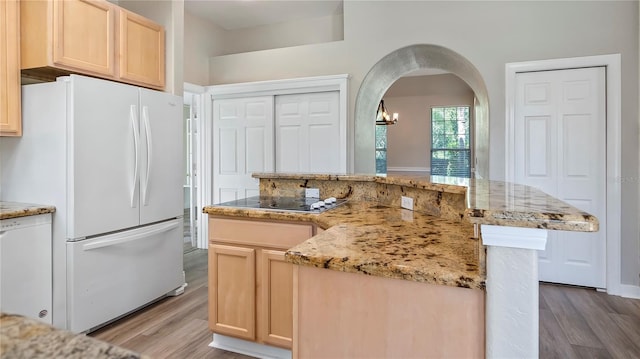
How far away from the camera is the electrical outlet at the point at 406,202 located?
2.15 meters

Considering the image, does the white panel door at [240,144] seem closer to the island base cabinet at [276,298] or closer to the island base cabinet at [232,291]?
the island base cabinet at [232,291]

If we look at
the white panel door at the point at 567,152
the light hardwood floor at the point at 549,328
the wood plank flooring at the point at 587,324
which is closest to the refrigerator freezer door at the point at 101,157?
the light hardwood floor at the point at 549,328

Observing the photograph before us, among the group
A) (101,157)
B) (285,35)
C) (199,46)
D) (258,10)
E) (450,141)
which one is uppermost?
(258,10)

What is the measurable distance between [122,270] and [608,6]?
177 inches

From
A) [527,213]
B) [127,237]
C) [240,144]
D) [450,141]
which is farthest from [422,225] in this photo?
[450,141]

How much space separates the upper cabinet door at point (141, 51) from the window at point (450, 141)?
20.9ft

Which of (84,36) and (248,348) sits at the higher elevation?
(84,36)

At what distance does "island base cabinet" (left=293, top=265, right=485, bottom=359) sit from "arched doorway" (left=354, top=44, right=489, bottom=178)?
9.91 ft

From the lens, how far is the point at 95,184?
8.11ft

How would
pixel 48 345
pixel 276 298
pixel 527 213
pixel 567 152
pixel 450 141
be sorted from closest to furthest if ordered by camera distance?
1. pixel 48 345
2. pixel 527 213
3. pixel 276 298
4. pixel 567 152
5. pixel 450 141

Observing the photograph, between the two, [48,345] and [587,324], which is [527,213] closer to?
[48,345]

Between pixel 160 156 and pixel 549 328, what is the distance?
125 inches

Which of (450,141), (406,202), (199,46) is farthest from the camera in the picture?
(450,141)

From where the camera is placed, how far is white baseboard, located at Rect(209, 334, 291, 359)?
215cm
